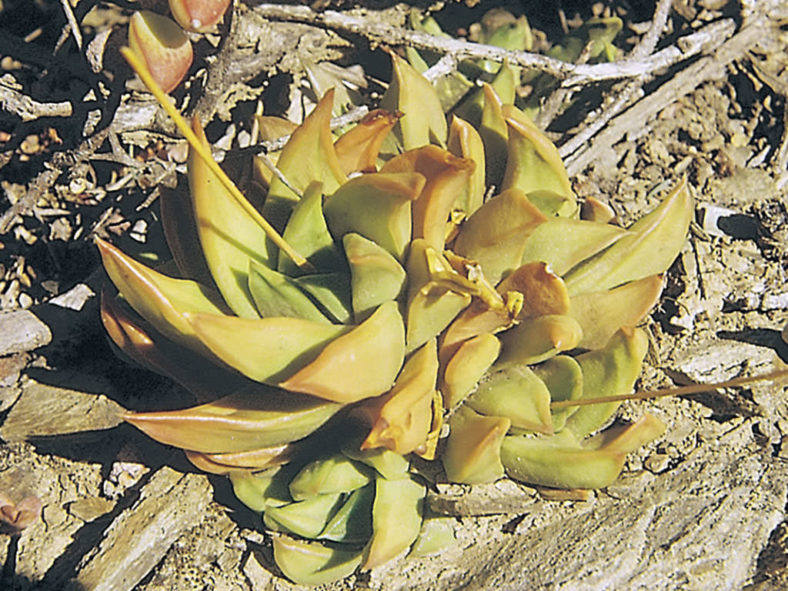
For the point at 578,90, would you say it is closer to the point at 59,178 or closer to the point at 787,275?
the point at 787,275

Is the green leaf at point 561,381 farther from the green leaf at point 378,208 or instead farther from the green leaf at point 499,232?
the green leaf at point 378,208

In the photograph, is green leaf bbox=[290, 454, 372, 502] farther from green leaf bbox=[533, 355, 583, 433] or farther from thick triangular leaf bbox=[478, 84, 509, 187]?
thick triangular leaf bbox=[478, 84, 509, 187]

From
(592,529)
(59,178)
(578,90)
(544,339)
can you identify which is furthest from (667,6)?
(59,178)

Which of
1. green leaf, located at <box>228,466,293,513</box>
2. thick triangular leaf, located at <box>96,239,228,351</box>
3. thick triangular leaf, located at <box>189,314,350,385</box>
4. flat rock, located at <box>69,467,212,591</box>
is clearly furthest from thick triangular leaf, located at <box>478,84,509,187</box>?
flat rock, located at <box>69,467,212,591</box>

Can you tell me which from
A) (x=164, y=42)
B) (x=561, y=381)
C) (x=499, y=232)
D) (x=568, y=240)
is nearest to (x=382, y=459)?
(x=561, y=381)

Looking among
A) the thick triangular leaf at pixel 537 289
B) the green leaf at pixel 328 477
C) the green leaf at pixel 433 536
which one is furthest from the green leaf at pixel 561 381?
the green leaf at pixel 328 477

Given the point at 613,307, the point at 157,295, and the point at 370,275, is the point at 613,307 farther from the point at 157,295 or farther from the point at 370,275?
the point at 157,295
